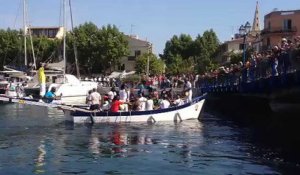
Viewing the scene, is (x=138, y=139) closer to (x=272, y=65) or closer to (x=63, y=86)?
(x=272, y=65)

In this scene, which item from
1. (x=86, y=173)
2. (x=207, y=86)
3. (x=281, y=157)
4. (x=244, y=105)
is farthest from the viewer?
(x=207, y=86)

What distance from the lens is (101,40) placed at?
102 m

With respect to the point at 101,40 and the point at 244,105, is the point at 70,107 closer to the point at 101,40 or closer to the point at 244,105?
the point at 244,105

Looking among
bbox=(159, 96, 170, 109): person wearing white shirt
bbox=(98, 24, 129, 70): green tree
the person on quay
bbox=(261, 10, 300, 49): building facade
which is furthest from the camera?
bbox=(98, 24, 129, 70): green tree

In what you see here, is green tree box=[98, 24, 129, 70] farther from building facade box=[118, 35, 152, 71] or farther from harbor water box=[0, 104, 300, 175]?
harbor water box=[0, 104, 300, 175]

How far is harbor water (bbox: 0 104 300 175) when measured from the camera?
17.6 meters

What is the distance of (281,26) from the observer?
9438 cm

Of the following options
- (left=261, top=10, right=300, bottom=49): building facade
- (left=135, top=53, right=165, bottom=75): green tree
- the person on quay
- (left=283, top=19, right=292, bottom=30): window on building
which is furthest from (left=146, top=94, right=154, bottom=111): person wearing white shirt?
(left=135, top=53, right=165, bottom=75): green tree

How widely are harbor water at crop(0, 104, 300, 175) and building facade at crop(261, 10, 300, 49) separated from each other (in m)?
66.1

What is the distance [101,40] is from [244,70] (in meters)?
68.7

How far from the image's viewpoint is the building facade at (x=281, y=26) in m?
93.5

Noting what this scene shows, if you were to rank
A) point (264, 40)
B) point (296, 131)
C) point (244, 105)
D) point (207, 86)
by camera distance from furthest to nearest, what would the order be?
point (264, 40)
point (207, 86)
point (244, 105)
point (296, 131)

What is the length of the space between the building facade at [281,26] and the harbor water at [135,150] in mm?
66066

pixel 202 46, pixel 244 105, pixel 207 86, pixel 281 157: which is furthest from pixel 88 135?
pixel 202 46
